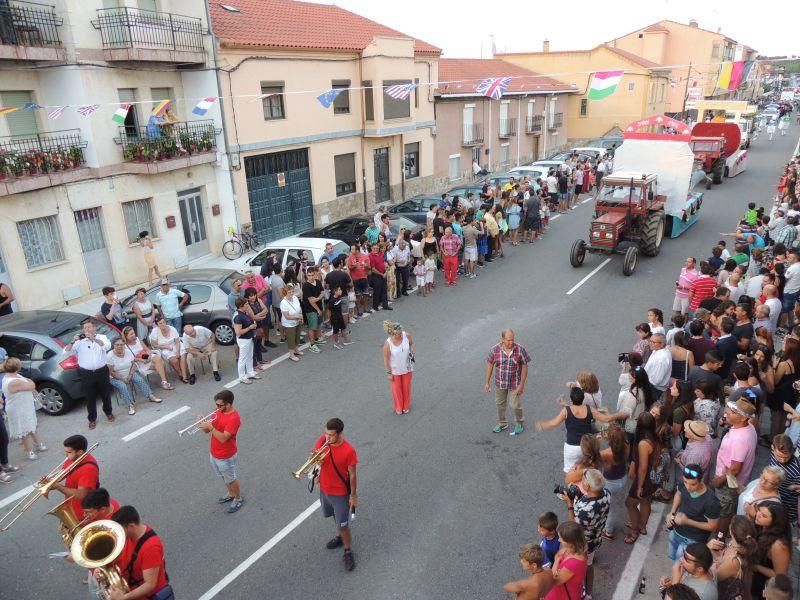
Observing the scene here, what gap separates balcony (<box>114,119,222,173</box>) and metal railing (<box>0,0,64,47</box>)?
8.09 ft

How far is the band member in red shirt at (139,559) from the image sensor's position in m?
4.31

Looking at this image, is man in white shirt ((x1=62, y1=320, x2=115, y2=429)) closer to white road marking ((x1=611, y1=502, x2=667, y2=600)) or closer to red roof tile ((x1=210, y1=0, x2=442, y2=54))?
white road marking ((x1=611, y1=502, x2=667, y2=600))

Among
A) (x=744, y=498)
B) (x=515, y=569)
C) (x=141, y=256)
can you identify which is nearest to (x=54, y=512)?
(x=515, y=569)

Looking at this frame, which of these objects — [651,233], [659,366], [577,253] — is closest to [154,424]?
[659,366]

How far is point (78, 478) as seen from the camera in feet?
17.6

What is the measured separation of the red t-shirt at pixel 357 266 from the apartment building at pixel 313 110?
20.2 ft

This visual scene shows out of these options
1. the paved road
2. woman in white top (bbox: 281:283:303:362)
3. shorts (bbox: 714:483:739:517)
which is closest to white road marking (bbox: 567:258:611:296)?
the paved road

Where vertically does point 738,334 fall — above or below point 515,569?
above

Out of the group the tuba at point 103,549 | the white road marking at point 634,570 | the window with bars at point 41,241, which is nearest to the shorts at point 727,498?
the white road marking at point 634,570

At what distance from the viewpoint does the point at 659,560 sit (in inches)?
220

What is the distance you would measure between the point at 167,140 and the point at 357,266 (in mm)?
7261

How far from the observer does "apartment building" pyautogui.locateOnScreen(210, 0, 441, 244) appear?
17781 mm

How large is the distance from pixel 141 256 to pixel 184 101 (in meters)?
4.76

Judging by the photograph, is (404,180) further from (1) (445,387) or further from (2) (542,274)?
(1) (445,387)
